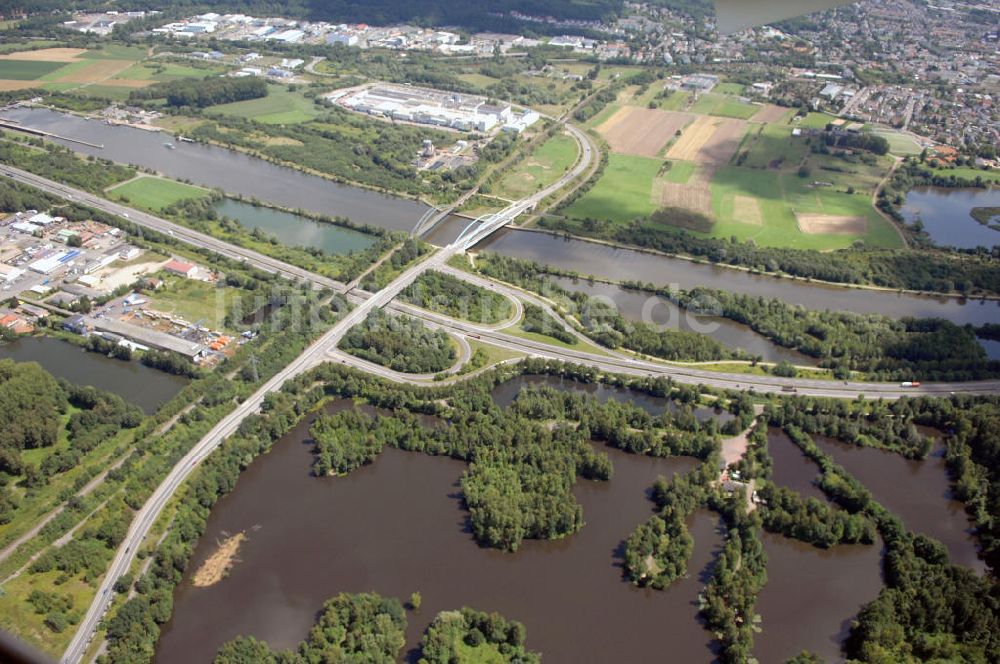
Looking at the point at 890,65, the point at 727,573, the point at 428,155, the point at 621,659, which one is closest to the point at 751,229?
the point at 428,155

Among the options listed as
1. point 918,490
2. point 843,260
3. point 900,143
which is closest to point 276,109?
point 843,260

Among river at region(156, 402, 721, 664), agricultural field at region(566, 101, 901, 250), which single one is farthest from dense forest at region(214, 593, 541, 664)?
agricultural field at region(566, 101, 901, 250)

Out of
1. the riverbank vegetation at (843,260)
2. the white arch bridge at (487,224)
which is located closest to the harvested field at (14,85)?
the white arch bridge at (487,224)

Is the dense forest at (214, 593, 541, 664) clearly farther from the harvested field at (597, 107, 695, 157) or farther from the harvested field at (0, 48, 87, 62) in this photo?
the harvested field at (0, 48, 87, 62)

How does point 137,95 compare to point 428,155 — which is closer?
point 428,155

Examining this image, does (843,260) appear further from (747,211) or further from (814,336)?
(814,336)

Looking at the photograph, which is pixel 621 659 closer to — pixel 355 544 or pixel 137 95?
pixel 355 544
